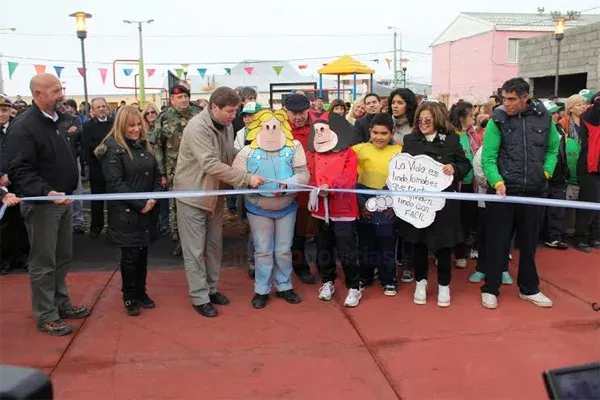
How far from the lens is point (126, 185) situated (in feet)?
14.4

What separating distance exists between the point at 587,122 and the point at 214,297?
466cm

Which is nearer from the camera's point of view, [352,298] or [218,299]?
[352,298]

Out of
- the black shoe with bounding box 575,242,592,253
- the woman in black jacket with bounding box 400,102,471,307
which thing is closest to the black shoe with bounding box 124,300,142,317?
the woman in black jacket with bounding box 400,102,471,307

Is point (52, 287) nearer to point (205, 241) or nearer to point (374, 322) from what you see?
point (205, 241)

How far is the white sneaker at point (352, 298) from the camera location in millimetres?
4715

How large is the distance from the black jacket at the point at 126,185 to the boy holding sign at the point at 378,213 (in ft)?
6.19

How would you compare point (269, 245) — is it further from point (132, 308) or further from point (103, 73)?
point (103, 73)

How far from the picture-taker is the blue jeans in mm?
4680

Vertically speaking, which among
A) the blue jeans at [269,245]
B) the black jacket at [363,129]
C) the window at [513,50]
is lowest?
the blue jeans at [269,245]

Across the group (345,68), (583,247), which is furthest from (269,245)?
(345,68)

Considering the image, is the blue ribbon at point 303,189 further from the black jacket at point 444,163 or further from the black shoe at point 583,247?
the black shoe at point 583,247

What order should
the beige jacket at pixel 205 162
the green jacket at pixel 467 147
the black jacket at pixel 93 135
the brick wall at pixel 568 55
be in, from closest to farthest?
the beige jacket at pixel 205 162 < the green jacket at pixel 467 147 < the black jacket at pixel 93 135 < the brick wall at pixel 568 55

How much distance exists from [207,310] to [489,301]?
8.05ft

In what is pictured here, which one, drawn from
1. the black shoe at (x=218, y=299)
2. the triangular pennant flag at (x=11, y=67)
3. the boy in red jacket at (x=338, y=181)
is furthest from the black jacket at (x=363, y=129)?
the triangular pennant flag at (x=11, y=67)
